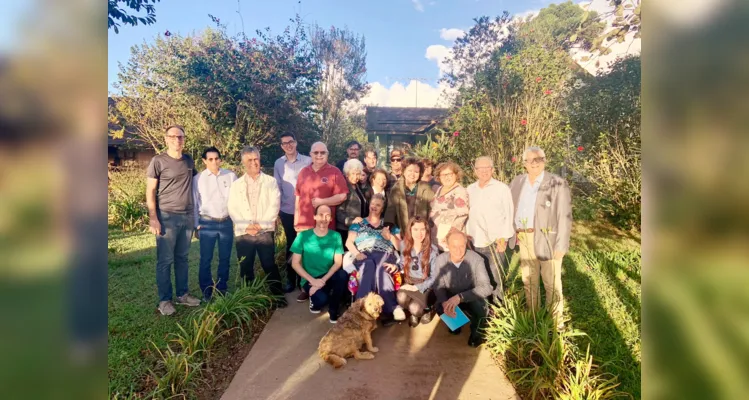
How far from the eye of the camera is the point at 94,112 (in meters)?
0.44

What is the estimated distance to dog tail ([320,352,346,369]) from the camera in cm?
282

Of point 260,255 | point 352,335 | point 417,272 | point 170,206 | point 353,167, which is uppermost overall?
point 353,167

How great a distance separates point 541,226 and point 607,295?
6.61ft

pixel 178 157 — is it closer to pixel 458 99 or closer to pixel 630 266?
pixel 458 99

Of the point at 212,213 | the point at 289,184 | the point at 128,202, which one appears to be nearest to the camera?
the point at 212,213

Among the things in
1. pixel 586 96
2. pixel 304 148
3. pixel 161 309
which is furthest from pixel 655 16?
pixel 304 148

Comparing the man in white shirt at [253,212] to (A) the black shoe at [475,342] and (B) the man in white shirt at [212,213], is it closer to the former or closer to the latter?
(B) the man in white shirt at [212,213]

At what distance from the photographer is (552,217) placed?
2.99 meters

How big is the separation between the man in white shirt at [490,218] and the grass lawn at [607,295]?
95cm

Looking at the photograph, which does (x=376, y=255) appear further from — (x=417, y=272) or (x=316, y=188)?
(x=316, y=188)

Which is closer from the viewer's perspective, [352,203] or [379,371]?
[379,371]

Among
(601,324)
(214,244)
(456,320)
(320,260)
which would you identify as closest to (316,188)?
(320,260)

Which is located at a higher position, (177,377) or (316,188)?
(316,188)

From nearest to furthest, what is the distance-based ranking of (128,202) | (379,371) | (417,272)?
1. (379,371)
2. (417,272)
3. (128,202)
